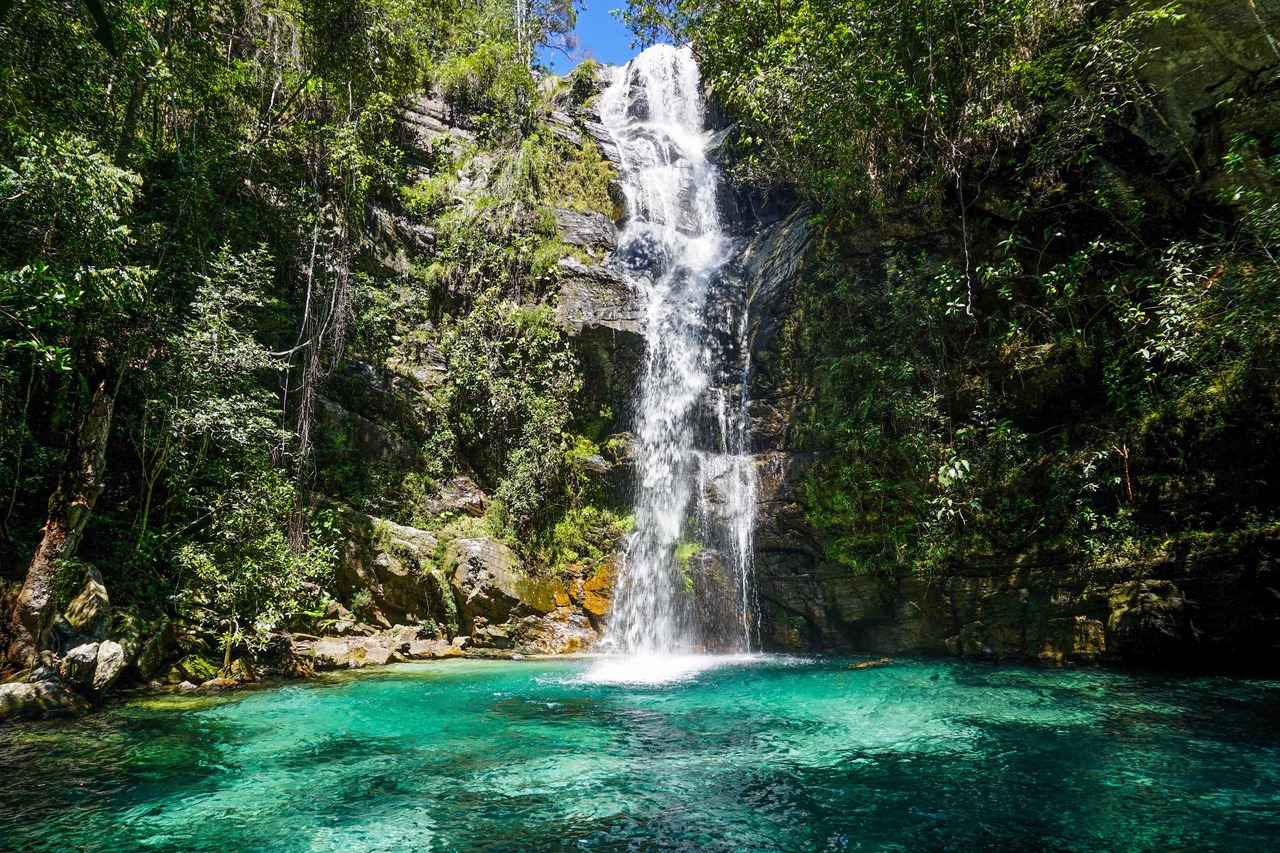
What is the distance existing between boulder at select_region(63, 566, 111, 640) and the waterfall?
7.24 m

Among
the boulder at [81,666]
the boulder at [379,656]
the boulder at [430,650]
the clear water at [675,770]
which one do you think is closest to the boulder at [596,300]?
the boulder at [430,650]

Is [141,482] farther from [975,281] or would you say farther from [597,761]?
[975,281]

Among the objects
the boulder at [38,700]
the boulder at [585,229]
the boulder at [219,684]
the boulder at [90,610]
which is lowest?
the boulder at [219,684]

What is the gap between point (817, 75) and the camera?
995 cm

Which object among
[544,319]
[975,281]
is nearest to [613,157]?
[544,319]

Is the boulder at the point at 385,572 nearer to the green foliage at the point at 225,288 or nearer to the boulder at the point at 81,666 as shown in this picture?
the green foliage at the point at 225,288

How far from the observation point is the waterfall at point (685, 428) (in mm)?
11148

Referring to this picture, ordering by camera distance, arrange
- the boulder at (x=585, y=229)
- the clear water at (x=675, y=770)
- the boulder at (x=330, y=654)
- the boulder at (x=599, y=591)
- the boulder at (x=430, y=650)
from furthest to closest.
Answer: the boulder at (x=585, y=229) → the boulder at (x=599, y=591) → the boulder at (x=430, y=650) → the boulder at (x=330, y=654) → the clear water at (x=675, y=770)

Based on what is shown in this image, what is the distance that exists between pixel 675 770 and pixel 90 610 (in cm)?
667

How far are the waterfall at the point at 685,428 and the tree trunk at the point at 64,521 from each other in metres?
7.76

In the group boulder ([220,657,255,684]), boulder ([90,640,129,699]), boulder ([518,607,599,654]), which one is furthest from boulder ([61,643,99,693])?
boulder ([518,607,599,654])

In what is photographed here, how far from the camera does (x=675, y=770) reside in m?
4.45

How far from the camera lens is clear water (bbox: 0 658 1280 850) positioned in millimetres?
3477

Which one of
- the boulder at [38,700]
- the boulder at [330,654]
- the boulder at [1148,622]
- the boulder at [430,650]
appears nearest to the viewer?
the boulder at [38,700]
